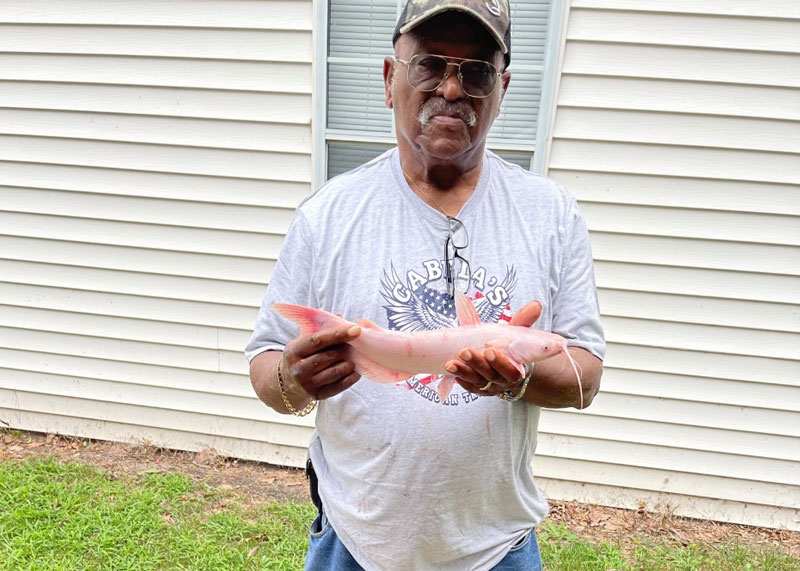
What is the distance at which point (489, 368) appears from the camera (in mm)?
1450

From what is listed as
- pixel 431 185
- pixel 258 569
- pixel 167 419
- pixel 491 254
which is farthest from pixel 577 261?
pixel 167 419

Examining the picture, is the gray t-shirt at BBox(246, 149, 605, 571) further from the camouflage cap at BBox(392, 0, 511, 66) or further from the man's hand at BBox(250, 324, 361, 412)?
the camouflage cap at BBox(392, 0, 511, 66)

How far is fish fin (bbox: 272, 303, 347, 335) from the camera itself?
1.54m

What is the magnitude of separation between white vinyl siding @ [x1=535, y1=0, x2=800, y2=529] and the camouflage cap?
216 cm

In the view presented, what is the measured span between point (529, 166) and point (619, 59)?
32.1 inches

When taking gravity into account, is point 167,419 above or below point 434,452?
below

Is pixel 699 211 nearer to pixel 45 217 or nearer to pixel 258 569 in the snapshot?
pixel 258 569

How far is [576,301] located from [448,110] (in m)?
Answer: 0.66

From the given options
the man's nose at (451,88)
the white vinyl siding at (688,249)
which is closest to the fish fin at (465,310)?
the man's nose at (451,88)

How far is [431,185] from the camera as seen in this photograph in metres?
1.83

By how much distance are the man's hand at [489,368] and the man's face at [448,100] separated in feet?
1.76

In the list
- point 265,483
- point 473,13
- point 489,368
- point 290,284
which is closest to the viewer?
point 489,368

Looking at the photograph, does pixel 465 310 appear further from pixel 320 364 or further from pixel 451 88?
pixel 451 88

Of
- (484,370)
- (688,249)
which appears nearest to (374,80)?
(688,249)
